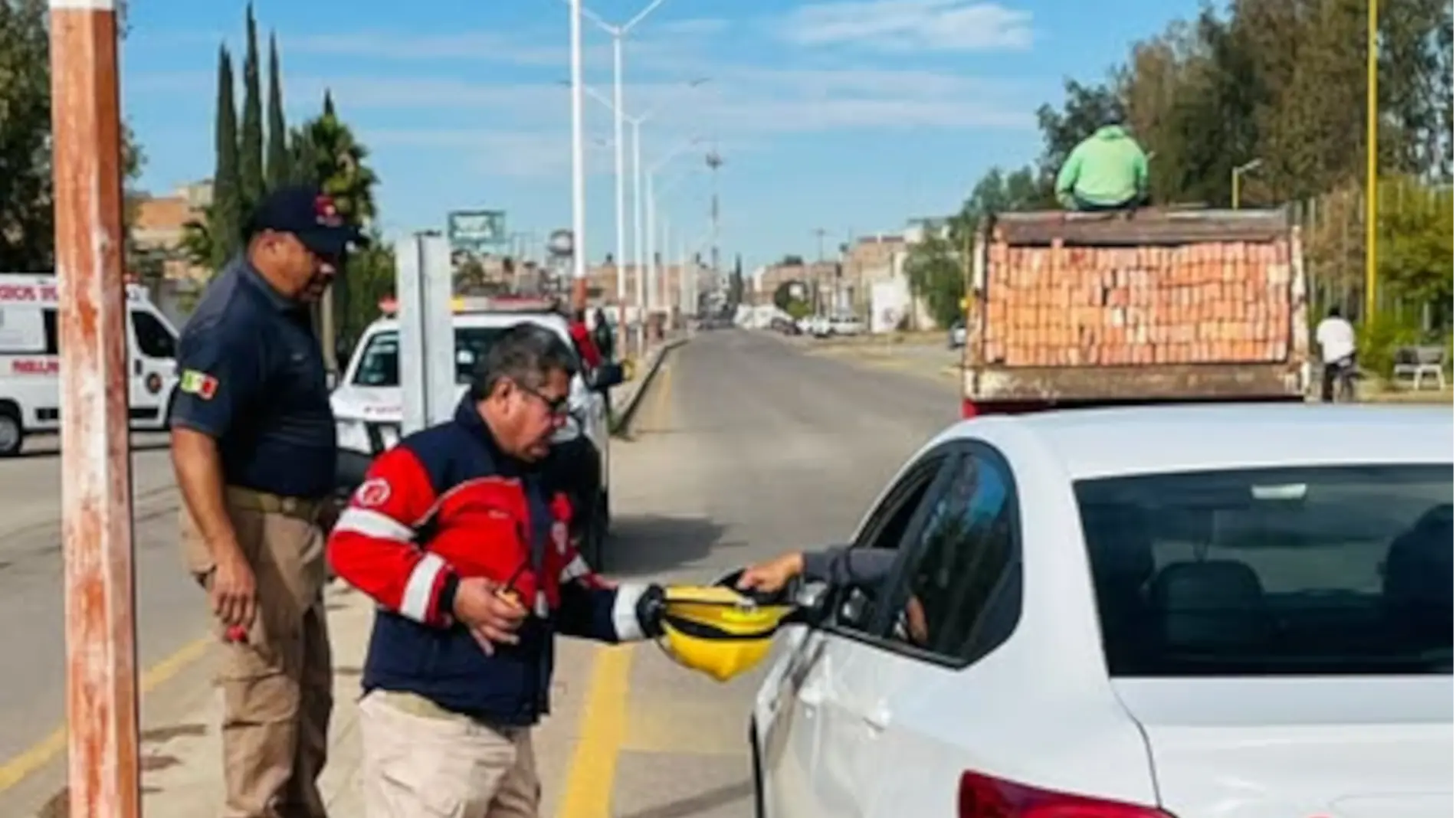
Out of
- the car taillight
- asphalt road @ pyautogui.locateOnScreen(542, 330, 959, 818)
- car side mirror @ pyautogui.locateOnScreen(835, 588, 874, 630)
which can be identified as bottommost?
asphalt road @ pyautogui.locateOnScreen(542, 330, 959, 818)

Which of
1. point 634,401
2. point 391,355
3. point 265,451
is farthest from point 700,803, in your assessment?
point 634,401

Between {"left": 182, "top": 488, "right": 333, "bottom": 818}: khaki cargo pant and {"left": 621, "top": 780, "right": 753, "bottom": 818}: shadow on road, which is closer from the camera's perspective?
{"left": 182, "top": 488, "right": 333, "bottom": 818}: khaki cargo pant

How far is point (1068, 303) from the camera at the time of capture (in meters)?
11.6

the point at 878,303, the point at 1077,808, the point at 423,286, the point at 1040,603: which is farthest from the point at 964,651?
the point at 878,303

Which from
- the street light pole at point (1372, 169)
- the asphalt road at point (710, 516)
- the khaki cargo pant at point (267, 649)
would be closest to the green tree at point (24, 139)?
the asphalt road at point (710, 516)

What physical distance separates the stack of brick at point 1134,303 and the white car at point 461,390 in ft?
8.41

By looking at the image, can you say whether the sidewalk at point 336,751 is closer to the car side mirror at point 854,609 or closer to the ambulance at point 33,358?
the car side mirror at point 854,609

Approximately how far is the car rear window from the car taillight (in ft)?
0.97

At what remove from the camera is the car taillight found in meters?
3.28

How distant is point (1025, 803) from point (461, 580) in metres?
1.68

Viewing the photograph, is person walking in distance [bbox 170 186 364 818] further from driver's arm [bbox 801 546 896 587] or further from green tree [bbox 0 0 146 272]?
green tree [bbox 0 0 146 272]

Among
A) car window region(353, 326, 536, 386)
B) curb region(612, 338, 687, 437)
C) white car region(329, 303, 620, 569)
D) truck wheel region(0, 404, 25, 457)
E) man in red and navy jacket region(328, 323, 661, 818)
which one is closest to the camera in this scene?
man in red and navy jacket region(328, 323, 661, 818)


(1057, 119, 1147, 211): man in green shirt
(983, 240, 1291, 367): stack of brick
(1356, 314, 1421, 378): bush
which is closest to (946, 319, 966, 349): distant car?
(983, 240, 1291, 367): stack of brick

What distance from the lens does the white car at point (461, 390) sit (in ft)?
46.4
